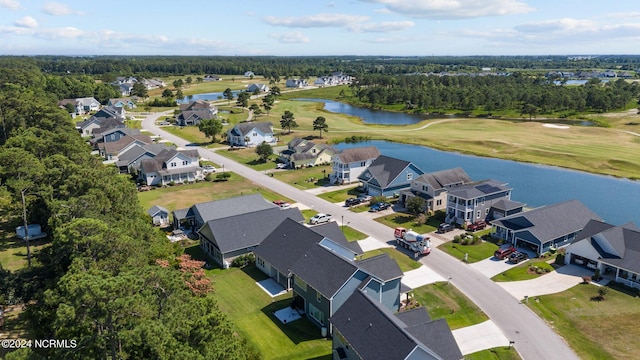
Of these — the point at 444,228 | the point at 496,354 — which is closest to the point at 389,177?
the point at 444,228

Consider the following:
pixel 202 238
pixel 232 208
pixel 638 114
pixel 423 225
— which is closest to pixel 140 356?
pixel 202 238

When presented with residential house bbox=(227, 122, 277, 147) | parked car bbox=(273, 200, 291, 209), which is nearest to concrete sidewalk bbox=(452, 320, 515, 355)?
parked car bbox=(273, 200, 291, 209)

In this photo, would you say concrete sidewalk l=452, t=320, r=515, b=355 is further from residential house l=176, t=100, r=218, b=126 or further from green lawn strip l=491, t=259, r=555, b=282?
residential house l=176, t=100, r=218, b=126

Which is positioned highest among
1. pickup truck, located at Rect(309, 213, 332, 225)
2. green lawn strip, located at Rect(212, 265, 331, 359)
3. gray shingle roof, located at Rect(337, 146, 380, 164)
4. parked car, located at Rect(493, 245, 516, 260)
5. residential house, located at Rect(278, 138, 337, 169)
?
gray shingle roof, located at Rect(337, 146, 380, 164)

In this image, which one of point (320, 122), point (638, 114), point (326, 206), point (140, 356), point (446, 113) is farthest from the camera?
point (446, 113)

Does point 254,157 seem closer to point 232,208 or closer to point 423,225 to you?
point 232,208

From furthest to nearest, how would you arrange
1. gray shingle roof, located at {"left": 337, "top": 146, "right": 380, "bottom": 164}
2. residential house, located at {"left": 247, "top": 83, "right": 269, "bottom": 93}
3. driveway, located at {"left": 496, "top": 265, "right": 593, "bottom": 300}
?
residential house, located at {"left": 247, "top": 83, "right": 269, "bottom": 93}, gray shingle roof, located at {"left": 337, "top": 146, "right": 380, "bottom": 164}, driveway, located at {"left": 496, "top": 265, "right": 593, "bottom": 300}

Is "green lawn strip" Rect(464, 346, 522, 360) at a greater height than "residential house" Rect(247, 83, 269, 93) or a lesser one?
lesser
